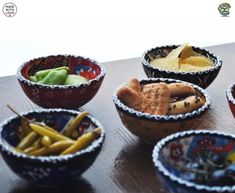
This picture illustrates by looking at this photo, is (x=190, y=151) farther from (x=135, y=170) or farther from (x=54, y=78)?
(x=54, y=78)

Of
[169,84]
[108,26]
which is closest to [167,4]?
[108,26]

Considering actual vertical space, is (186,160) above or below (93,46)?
above

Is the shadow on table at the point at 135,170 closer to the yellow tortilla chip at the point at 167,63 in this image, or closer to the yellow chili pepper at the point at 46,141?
the yellow chili pepper at the point at 46,141

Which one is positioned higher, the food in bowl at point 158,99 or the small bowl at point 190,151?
the food in bowl at point 158,99

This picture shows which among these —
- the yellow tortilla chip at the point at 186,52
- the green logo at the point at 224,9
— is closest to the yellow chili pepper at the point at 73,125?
the yellow tortilla chip at the point at 186,52

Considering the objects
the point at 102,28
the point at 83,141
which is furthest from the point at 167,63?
the point at 102,28

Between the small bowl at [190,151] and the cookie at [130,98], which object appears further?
the cookie at [130,98]

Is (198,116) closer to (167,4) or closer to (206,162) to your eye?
(206,162)
